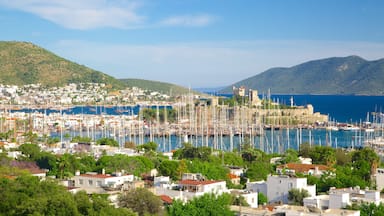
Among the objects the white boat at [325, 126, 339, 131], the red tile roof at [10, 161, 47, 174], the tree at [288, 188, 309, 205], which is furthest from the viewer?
the white boat at [325, 126, 339, 131]

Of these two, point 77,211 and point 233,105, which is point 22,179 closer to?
point 77,211

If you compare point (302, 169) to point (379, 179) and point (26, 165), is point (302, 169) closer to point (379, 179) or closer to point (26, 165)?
point (379, 179)

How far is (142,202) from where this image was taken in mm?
27891

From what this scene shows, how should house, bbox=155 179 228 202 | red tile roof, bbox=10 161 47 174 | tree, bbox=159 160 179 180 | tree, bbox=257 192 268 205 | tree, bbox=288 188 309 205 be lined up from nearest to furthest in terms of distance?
house, bbox=155 179 228 202 → tree, bbox=257 192 268 205 → tree, bbox=288 188 309 205 → tree, bbox=159 160 179 180 → red tile roof, bbox=10 161 47 174

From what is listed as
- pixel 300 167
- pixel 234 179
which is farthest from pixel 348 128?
pixel 234 179

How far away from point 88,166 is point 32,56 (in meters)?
147

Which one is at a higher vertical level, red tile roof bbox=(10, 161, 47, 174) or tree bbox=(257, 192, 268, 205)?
→ red tile roof bbox=(10, 161, 47, 174)

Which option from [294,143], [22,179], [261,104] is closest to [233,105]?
[261,104]

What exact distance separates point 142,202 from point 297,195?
29.2ft

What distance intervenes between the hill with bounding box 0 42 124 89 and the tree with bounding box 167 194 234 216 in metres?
157

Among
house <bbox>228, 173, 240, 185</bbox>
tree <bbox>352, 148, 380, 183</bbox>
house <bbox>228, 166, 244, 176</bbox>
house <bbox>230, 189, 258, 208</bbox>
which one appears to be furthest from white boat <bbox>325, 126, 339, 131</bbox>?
house <bbox>230, 189, 258, 208</bbox>

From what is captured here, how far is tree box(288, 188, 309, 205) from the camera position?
32938 mm

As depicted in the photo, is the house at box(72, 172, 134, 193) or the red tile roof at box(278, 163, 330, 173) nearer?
the house at box(72, 172, 134, 193)

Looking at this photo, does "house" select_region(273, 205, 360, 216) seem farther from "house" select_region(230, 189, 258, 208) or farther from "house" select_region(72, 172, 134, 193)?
"house" select_region(72, 172, 134, 193)
